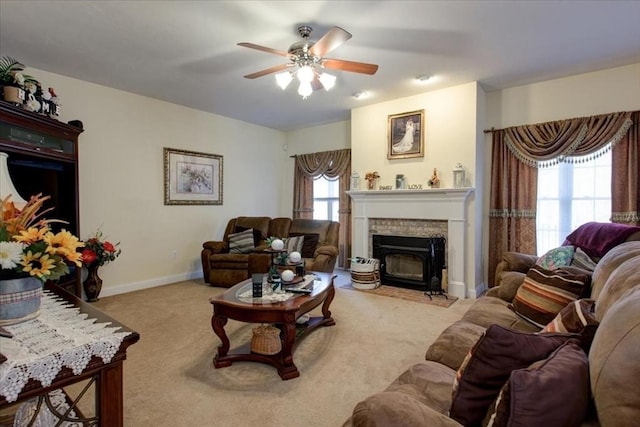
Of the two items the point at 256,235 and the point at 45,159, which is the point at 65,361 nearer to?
the point at 45,159

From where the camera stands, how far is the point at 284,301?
2371 mm

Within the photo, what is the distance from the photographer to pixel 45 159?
10.5 ft

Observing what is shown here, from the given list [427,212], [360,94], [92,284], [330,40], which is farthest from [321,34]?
[92,284]

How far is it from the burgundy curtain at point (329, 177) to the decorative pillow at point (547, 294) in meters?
3.68

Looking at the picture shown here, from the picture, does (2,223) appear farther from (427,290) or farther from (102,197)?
(427,290)

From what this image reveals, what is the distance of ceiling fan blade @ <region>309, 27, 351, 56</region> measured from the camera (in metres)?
2.27

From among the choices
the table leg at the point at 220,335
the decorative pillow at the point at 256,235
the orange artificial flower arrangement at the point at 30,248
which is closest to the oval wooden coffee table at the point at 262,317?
the table leg at the point at 220,335

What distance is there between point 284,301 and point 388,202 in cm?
280

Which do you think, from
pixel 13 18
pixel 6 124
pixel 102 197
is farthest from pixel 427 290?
pixel 13 18

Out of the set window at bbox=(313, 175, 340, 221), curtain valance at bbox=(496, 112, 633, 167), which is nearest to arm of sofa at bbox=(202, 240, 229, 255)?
window at bbox=(313, 175, 340, 221)

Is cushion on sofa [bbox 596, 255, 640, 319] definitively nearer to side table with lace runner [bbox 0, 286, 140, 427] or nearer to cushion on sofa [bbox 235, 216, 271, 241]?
side table with lace runner [bbox 0, 286, 140, 427]

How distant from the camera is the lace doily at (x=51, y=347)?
89cm

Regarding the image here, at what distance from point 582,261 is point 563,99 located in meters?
2.30

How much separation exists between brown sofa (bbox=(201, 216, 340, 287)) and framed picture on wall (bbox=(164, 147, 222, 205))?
616mm
